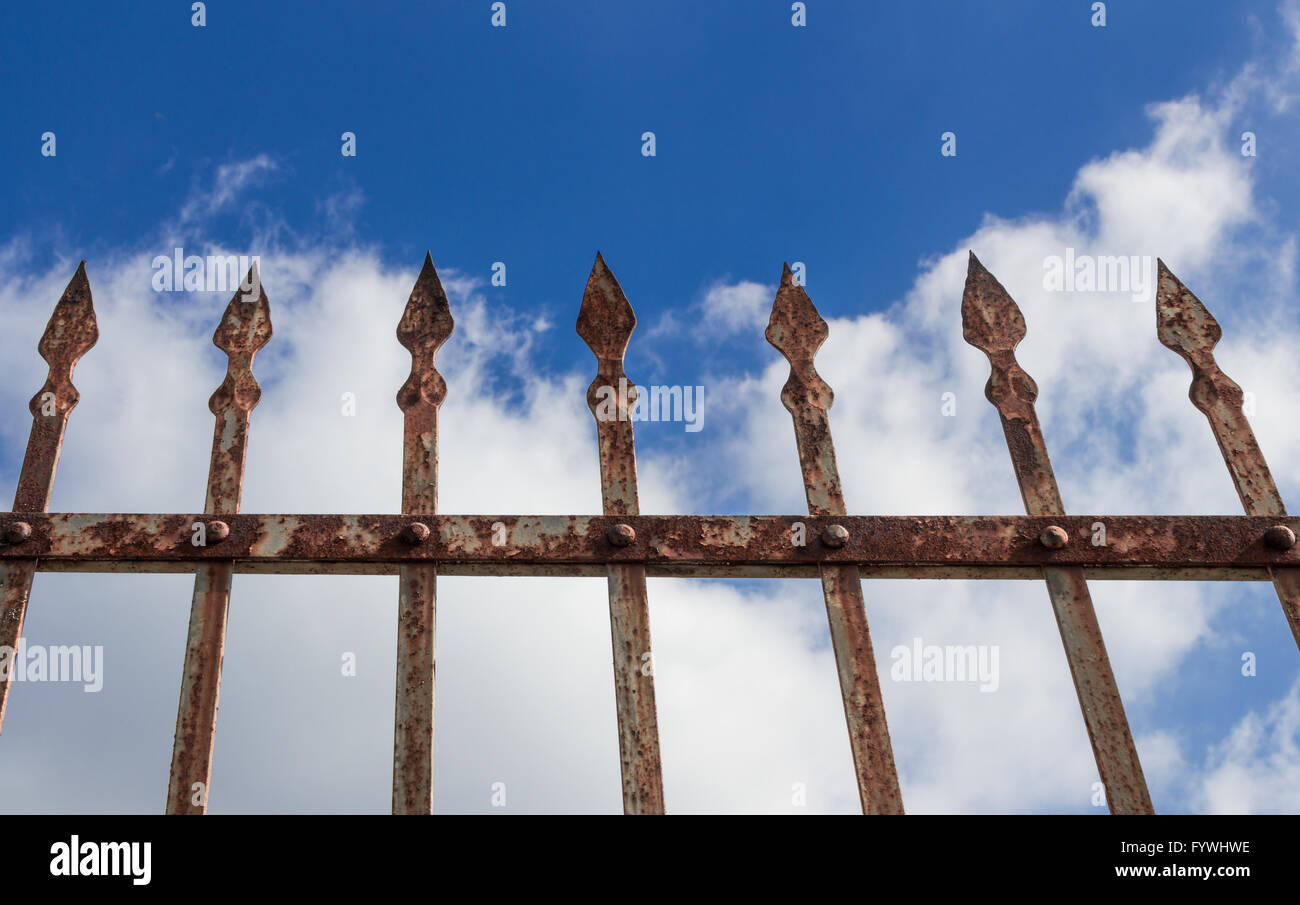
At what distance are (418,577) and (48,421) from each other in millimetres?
1189

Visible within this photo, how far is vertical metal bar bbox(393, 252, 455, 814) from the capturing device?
2510 mm

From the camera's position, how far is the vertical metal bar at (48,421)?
2658 mm

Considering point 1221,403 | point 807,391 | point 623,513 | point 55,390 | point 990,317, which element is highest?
point 990,317

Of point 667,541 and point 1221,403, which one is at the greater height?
point 1221,403

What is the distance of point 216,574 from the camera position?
272cm

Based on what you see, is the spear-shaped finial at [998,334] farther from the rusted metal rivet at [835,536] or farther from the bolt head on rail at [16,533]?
the bolt head on rail at [16,533]

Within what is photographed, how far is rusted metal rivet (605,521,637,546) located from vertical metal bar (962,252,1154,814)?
3.61ft

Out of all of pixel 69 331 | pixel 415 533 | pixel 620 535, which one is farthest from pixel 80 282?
pixel 620 535

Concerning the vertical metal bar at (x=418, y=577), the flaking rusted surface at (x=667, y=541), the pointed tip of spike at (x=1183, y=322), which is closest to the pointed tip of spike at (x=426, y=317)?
the vertical metal bar at (x=418, y=577)

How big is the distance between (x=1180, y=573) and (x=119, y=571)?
283cm

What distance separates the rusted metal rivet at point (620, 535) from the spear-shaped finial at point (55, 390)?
1.51m

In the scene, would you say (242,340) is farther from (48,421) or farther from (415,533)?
(415,533)

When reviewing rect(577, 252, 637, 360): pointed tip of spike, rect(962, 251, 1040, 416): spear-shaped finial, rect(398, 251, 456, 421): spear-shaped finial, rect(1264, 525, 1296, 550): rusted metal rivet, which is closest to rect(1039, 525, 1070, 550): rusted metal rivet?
rect(962, 251, 1040, 416): spear-shaped finial
